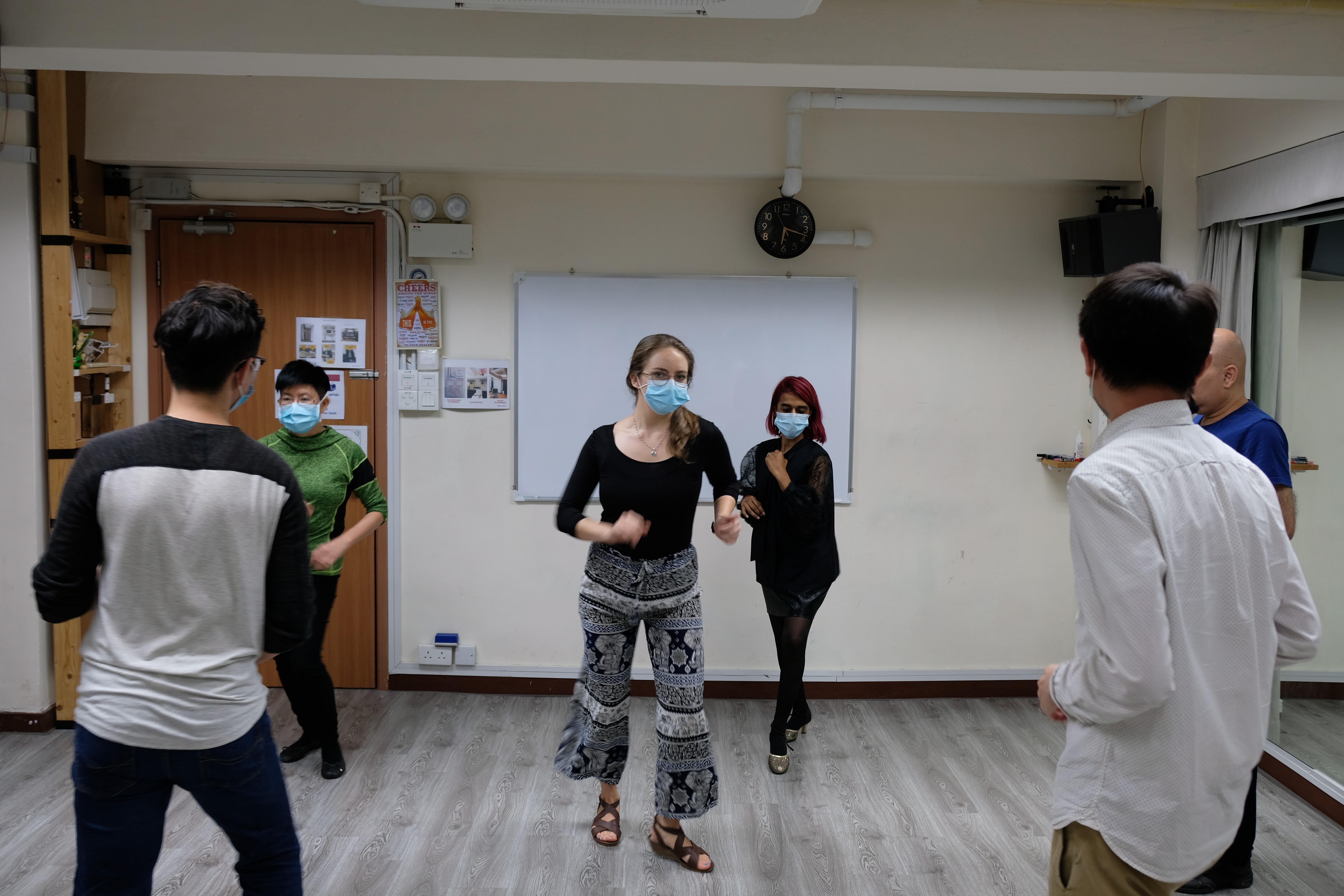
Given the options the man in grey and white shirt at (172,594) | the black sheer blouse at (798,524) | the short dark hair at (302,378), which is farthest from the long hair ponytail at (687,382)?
the man in grey and white shirt at (172,594)

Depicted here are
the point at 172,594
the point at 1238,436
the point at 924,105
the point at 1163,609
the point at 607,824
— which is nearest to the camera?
the point at 1163,609

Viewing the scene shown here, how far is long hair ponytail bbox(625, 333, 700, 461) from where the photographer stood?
2.64m

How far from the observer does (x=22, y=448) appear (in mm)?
3518

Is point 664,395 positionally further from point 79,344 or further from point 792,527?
point 79,344

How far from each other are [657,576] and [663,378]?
1.87 ft

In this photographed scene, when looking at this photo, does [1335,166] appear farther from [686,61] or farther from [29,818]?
[29,818]

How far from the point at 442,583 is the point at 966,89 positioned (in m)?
2.95

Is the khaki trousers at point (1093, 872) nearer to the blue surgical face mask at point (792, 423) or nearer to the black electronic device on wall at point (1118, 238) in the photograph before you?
the blue surgical face mask at point (792, 423)

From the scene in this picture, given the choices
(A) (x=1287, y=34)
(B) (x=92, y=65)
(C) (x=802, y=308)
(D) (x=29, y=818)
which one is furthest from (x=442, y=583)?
(A) (x=1287, y=34)

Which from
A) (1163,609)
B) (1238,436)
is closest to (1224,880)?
(1238,436)

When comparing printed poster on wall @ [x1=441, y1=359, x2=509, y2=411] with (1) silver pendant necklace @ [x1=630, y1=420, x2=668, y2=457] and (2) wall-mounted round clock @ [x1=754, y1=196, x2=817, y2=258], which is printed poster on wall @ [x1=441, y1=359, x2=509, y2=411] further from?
(1) silver pendant necklace @ [x1=630, y1=420, x2=668, y2=457]

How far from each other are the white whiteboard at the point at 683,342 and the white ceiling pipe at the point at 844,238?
0.16 meters

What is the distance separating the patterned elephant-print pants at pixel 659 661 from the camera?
2.58 m

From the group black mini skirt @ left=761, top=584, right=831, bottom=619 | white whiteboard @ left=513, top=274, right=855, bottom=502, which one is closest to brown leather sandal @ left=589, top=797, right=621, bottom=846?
black mini skirt @ left=761, top=584, right=831, bottom=619
